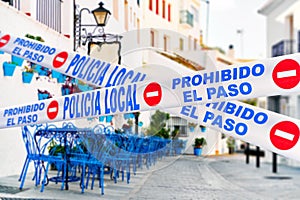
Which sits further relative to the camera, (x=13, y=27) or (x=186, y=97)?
(x=13, y=27)

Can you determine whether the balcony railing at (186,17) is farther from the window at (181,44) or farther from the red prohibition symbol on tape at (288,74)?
the red prohibition symbol on tape at (288,74)

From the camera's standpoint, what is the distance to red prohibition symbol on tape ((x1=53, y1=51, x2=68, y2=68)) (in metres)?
1.59

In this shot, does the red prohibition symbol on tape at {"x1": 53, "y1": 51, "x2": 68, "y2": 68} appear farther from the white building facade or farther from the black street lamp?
the white building facade

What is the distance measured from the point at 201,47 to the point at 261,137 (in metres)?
0.58

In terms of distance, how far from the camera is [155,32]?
5.26 feet

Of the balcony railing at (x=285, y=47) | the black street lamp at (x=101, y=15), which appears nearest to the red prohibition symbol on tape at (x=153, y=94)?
the black street lamp at (x=101, y=15)

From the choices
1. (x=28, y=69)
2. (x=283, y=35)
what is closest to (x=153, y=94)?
(x=28, y=69)

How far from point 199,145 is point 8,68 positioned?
1554 millimetres

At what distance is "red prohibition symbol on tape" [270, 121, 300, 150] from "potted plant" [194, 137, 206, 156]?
362 millimetres

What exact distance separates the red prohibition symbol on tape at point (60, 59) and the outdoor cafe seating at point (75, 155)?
35 centimetres

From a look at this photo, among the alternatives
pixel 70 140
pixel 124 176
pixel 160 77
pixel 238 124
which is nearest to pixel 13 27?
pixel 70 140

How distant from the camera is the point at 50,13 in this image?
1991 millimetres

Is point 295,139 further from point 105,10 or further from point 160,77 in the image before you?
point 105,10

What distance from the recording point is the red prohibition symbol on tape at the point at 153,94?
136 centimetres
